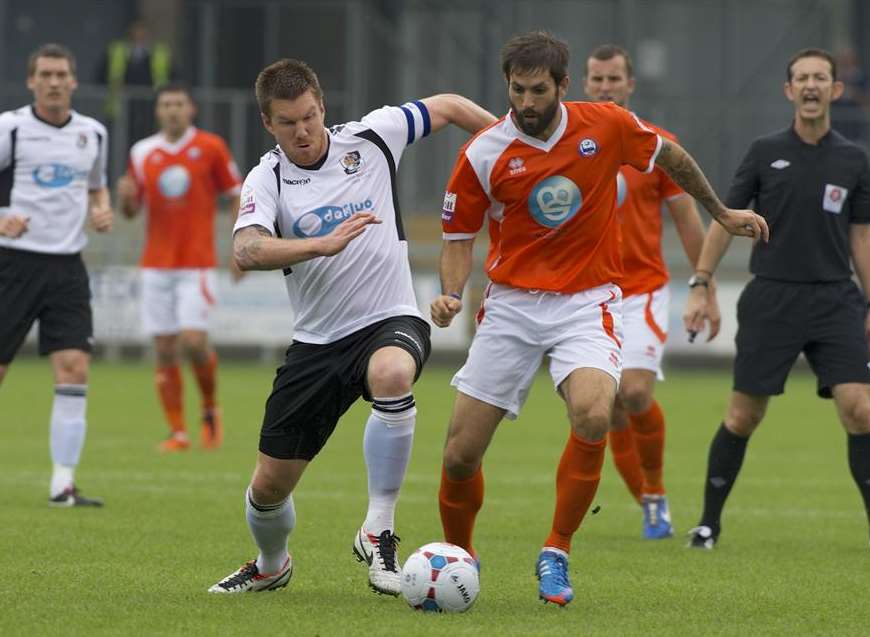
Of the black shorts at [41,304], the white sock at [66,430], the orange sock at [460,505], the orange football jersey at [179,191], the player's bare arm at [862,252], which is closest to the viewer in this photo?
the orange sock at [460,505]

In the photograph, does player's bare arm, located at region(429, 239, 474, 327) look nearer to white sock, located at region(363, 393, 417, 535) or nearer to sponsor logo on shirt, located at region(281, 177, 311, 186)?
white sock, located at region(363, 393, 417, 535)

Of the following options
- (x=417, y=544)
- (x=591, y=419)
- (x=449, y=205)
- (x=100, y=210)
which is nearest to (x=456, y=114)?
(x=449, y=205)

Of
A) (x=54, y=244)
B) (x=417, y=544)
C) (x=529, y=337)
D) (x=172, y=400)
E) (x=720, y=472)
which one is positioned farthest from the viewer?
(x=172, y=400)

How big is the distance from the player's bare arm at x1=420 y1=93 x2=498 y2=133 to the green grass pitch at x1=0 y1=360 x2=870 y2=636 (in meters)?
1.93

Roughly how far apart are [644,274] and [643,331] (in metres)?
0.32

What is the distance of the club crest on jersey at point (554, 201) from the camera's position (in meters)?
7.11

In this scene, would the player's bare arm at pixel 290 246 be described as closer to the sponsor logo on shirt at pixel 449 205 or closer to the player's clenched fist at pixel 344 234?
the player's clenched fist at pixel 344 234

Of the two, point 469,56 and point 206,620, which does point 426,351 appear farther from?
point 469,56

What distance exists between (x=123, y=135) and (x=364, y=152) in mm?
18007

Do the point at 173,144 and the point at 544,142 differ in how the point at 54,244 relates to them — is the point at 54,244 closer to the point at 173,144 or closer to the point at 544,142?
the point at 173,144

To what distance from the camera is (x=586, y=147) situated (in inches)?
279

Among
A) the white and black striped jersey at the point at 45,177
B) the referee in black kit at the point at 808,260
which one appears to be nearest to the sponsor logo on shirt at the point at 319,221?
the referee in black kit at the point at 808,260

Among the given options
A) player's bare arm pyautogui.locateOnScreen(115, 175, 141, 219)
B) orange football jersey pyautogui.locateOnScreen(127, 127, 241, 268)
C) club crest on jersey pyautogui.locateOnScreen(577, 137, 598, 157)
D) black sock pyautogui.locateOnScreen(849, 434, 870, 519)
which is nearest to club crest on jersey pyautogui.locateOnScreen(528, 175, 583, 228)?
club crest on jersey pyautogui.locateOnScreen(577, 137, 598, 157)

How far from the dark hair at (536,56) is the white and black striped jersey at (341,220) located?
678 mm
